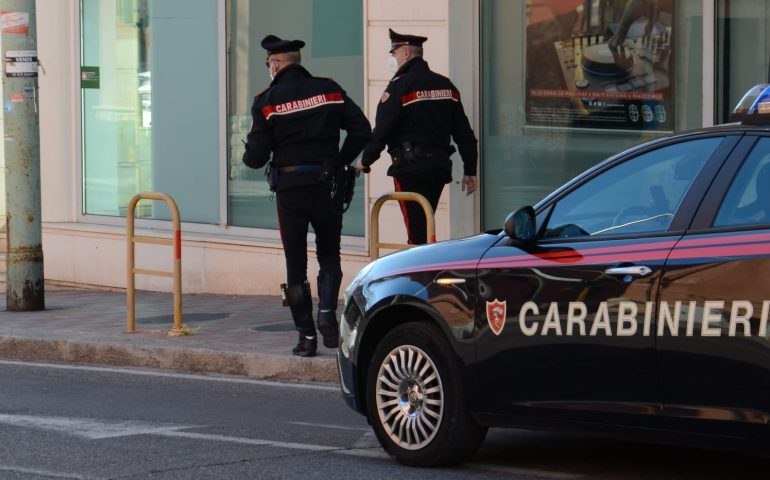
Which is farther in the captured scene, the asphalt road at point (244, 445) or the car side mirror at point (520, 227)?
the asphalt road at point (244, 445)

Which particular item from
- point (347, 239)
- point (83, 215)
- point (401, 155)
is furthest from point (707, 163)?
point (83, 215)

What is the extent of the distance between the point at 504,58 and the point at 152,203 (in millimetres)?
4479

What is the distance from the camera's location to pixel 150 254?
15195 mm

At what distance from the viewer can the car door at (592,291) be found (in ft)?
19.8

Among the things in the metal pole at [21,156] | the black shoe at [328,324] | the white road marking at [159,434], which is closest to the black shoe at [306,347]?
the black shoe at [328,324]

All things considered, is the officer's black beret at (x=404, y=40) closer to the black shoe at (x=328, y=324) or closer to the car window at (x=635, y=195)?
the black shoe at (x=328, y=324)

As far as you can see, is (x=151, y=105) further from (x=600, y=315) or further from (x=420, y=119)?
(x=600, y=315)

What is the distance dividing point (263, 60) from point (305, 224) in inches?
201

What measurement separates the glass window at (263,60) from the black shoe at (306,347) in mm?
3896

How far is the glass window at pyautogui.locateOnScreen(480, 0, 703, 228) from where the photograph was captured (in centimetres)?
1215

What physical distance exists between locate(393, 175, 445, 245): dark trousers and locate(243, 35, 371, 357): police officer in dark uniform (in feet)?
4.11

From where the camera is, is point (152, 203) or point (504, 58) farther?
point (152, 203)

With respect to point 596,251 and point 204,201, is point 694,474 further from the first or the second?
point 204,201

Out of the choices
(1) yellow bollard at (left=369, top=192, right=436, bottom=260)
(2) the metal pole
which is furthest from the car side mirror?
(2) the metal pole
